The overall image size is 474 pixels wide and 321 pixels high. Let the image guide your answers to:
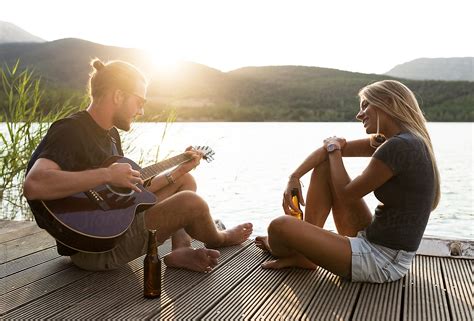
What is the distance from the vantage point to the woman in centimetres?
285

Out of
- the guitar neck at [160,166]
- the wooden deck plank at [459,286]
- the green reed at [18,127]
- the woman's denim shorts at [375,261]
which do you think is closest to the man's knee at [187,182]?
the guitar neck at [160,166]

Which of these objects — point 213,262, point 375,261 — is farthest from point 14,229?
point 375,261

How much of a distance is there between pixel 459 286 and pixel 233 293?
1277 mm

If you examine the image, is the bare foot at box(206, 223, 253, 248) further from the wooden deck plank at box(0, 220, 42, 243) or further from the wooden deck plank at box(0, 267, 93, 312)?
the wooden deck plank at box(0, 220, 42, 243)

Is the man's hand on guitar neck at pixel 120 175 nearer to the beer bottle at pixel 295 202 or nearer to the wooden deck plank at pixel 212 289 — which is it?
the wooden deck plank at pixel 212 289

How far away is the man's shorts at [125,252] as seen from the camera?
3.15 metres

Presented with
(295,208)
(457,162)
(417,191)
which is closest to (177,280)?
(295,208)

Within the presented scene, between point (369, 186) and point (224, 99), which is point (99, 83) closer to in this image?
point (369, 186)

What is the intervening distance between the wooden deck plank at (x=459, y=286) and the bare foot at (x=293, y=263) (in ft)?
2.59

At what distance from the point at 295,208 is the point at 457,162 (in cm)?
1437

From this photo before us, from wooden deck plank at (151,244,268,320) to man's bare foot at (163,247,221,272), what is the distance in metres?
0.07

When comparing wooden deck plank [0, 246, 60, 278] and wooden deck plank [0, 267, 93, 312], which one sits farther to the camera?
wooden deck plank [0, 246, 60, 278]

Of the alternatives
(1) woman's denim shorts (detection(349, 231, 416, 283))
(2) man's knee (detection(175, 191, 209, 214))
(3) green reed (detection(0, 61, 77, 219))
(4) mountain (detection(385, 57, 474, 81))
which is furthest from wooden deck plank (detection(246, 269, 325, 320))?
(4) mountain (detection(385, 57, 474, 81))

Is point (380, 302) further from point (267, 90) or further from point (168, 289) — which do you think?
point (267, 90)
